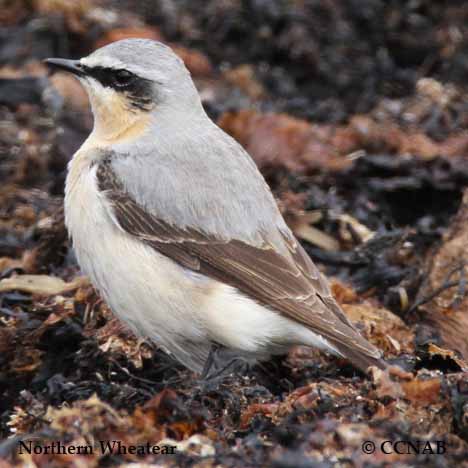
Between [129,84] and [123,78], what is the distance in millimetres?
60

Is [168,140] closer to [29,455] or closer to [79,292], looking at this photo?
[79,292]

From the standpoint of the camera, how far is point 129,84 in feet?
21.7

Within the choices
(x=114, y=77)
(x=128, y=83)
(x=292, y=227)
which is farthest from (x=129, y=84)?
(x=292, y=227)

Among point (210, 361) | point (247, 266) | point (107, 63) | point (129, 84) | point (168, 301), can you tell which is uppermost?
point (107, 63)

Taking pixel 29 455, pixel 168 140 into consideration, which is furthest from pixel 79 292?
pixel 29 455

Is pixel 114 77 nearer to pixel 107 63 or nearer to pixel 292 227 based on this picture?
pixel 107 63

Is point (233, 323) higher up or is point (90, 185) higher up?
point (90, 185)

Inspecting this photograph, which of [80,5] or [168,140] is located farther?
[80,5]

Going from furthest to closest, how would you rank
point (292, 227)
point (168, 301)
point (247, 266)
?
point (292, 227) → point (247, 266) → point (168, 301)

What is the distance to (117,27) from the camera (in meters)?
9.79

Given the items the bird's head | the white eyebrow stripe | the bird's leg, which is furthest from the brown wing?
the white eyebrow stripe

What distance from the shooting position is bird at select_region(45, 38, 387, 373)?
5.90 meters

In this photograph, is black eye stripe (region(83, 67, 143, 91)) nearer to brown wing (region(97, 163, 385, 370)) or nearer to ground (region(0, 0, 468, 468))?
brown wing (region(97, 163, 385, 370))

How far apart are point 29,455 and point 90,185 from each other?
223cm
